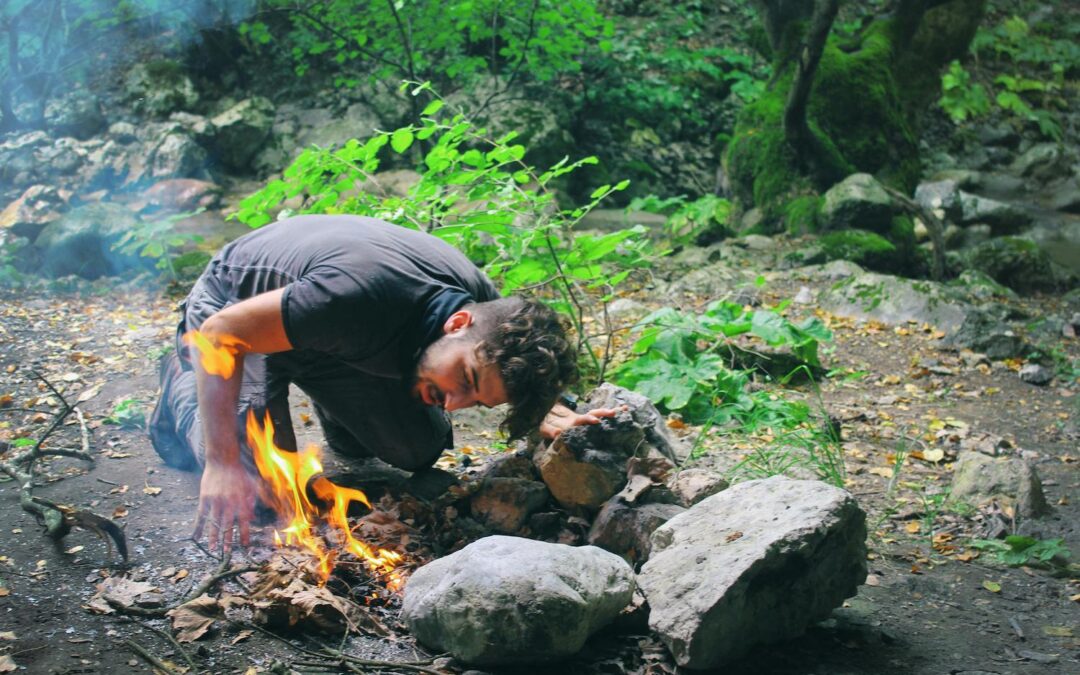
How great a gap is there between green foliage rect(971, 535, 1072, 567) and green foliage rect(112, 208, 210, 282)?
18.7 feet

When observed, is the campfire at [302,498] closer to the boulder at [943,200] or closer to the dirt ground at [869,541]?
the dirt ground at [869,541]

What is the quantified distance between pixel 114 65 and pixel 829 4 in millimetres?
8462

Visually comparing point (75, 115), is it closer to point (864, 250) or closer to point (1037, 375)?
point (864, 250)

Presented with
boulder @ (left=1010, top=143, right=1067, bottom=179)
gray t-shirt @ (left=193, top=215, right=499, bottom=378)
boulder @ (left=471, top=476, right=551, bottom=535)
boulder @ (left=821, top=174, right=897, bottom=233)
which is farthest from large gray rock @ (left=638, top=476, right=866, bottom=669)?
boulder @ (left=1010, top=143, right=1067, bottom=179)

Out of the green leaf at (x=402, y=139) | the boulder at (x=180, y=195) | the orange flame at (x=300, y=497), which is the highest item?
the green leaf at (x=402, y=139)

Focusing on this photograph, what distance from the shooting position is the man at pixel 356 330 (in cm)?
257

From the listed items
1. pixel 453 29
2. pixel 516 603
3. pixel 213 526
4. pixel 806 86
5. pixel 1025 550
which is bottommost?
pixel 1025 550

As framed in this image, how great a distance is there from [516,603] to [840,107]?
8.47m

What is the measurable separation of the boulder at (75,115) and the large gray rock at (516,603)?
9773mm

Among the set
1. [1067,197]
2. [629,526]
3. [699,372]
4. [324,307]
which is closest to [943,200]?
[1067,197]

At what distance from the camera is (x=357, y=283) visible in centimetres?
254

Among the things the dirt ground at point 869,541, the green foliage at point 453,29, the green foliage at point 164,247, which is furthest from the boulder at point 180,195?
the dirt ground at point 869,541

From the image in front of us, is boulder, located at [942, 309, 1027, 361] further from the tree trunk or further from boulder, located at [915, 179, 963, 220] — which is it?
the tree trunk

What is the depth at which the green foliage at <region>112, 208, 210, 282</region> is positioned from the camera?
22.2ft
